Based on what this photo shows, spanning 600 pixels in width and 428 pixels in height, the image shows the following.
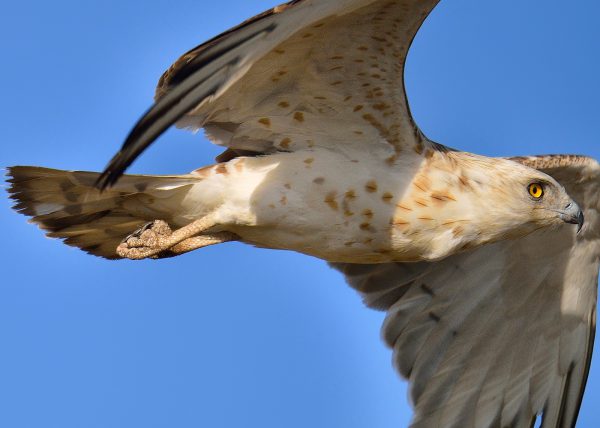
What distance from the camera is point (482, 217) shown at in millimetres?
7039

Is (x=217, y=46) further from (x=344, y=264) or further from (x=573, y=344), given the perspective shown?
(x=573, y=344)

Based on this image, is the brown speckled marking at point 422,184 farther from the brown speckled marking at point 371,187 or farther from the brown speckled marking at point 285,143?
the brown speckled marking at point 285,143

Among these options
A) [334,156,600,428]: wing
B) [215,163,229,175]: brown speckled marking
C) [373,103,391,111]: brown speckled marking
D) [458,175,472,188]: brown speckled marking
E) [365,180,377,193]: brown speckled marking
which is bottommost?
[334,156,600,428]: wing

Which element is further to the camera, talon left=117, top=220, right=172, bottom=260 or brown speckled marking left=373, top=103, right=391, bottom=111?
talon left=117, top=220, right=172, bottom=260

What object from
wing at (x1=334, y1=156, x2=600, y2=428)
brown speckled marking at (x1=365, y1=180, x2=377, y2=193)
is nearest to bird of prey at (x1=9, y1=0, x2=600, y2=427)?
brown speckled marking at (x1=365, y1=180, x2=377, y2=193)

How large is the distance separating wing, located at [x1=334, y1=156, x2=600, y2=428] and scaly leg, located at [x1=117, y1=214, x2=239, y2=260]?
1.42 meters

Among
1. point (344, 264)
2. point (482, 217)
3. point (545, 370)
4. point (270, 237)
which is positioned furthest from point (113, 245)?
point (545, 370)

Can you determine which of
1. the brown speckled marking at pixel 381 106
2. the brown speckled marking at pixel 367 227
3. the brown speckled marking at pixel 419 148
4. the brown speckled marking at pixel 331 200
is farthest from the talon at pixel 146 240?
the brown speckled marking at pixel 419 148

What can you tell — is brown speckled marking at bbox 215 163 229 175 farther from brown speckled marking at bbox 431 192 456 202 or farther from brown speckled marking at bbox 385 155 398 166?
brown speckled marking at bbox 431 192 456 202

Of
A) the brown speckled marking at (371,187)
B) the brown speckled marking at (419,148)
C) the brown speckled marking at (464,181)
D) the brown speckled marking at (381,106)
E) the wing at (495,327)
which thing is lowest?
the wing at (495,327)

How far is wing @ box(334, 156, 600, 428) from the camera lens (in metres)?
8.40

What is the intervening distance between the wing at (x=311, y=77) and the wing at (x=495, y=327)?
155cm

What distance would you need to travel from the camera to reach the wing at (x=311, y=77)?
5.52 metres

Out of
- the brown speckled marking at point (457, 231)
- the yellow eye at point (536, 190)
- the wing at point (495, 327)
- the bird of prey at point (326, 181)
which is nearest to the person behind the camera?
the bird of prey at point (326, 181)
